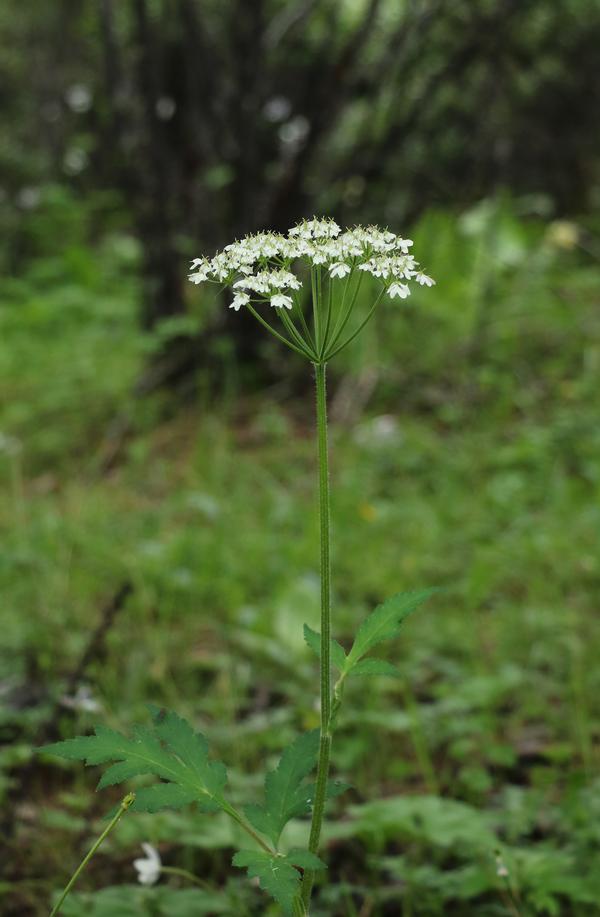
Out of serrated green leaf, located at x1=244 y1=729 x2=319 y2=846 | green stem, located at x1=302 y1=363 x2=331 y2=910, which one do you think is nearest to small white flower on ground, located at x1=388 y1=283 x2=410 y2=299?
green stem, located at x1=302 y1=363 x2=331 y2=910

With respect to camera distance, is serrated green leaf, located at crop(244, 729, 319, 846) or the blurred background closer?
serrated green leaf, located at crop(244, 729, 319, 846)

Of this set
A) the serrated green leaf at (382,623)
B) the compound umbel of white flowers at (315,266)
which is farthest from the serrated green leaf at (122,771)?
the compound umbel of white flowers at (315,266)

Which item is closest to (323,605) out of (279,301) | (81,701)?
(279,301)

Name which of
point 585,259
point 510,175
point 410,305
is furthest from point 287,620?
point 510,175

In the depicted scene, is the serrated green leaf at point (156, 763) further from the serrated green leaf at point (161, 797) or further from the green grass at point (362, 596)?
the green grass at point (362, 596)

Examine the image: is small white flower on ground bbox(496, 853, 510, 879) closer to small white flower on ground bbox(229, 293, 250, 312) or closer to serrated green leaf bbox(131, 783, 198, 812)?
serrated green leaf bbox(131, 783, 198, 812)

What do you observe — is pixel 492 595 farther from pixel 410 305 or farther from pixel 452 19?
pixel 452 19
